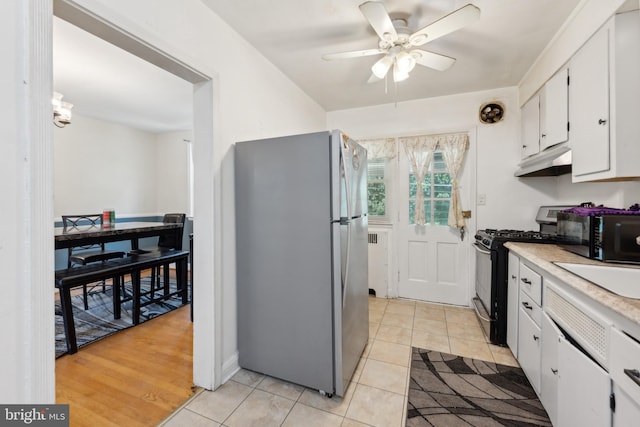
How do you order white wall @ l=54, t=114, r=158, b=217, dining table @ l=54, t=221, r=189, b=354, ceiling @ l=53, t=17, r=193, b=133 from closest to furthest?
dining table @ l=54, t=221, r=189, b=354
ceiling @ l=53, t=17, r=193, b=133
white wall @ l=54, t=114, r=158, b=217

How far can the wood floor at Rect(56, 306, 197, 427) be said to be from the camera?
62.3 inches

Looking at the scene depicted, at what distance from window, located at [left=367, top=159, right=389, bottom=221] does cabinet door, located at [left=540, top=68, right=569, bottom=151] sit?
163 centimetres

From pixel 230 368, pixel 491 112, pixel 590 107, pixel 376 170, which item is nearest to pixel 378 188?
pixel 376 170

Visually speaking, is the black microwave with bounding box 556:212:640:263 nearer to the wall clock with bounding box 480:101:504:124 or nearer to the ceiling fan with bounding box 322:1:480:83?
the ceiling fan with bounding box 322:1:480:83

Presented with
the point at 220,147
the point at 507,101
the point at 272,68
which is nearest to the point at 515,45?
the point at 507,101

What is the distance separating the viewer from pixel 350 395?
1728 millimetres

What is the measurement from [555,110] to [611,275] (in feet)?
4.39

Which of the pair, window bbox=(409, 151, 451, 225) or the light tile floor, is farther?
window bbox=(409, 151, 451, 225)

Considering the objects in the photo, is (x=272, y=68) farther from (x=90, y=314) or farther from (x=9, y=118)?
(x=90, y=314)

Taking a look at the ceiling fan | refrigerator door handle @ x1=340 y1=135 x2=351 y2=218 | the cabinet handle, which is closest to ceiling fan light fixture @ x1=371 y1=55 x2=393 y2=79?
the ceiling fan

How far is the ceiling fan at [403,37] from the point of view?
57.1 inches

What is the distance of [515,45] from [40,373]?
11.4 ft

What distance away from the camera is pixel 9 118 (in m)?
0.93

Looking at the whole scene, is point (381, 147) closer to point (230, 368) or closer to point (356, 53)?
point (356, 53)
